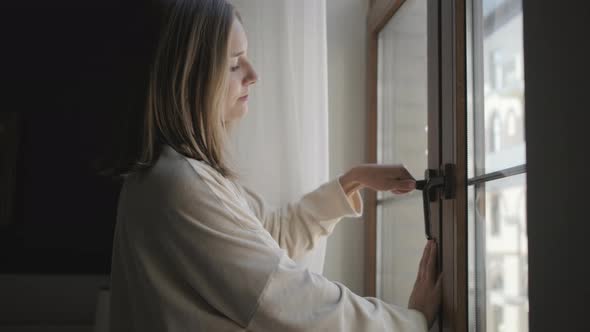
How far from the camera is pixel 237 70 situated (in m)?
1.00

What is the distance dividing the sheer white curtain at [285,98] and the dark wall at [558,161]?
0.87 meters

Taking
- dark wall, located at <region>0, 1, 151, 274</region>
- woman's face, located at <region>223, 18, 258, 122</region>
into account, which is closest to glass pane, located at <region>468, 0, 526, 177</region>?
woman's face, located at <region>223, 18, 258, 122</region>

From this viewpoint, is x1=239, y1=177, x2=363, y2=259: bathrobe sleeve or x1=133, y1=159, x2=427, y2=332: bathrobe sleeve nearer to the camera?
x1=133, y1=159, x2=427, y2=332: bathrobe sleeve

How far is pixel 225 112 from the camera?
39.9 inches

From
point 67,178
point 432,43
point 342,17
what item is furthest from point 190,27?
point 67,178

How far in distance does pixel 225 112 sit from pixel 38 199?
79.1 inches

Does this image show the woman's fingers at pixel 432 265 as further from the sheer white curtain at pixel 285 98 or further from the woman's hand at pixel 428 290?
the sheer white curtain at pixel 285 98

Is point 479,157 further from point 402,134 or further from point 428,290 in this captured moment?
point 402,134

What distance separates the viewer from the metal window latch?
2.95ft

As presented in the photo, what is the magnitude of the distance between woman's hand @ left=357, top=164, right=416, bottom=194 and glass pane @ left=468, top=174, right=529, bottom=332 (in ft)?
0.71

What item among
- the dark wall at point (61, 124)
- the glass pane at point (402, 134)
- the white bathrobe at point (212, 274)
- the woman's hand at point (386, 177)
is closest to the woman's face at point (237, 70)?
the white bathrobe at point (212, 274)

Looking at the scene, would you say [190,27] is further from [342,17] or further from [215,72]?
[342,17]

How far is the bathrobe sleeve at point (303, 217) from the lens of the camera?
119cm

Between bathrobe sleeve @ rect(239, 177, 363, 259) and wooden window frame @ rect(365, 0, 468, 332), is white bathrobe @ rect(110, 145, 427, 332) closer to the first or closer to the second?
wooden window frame @ rect(365, 0, 468, 332)
